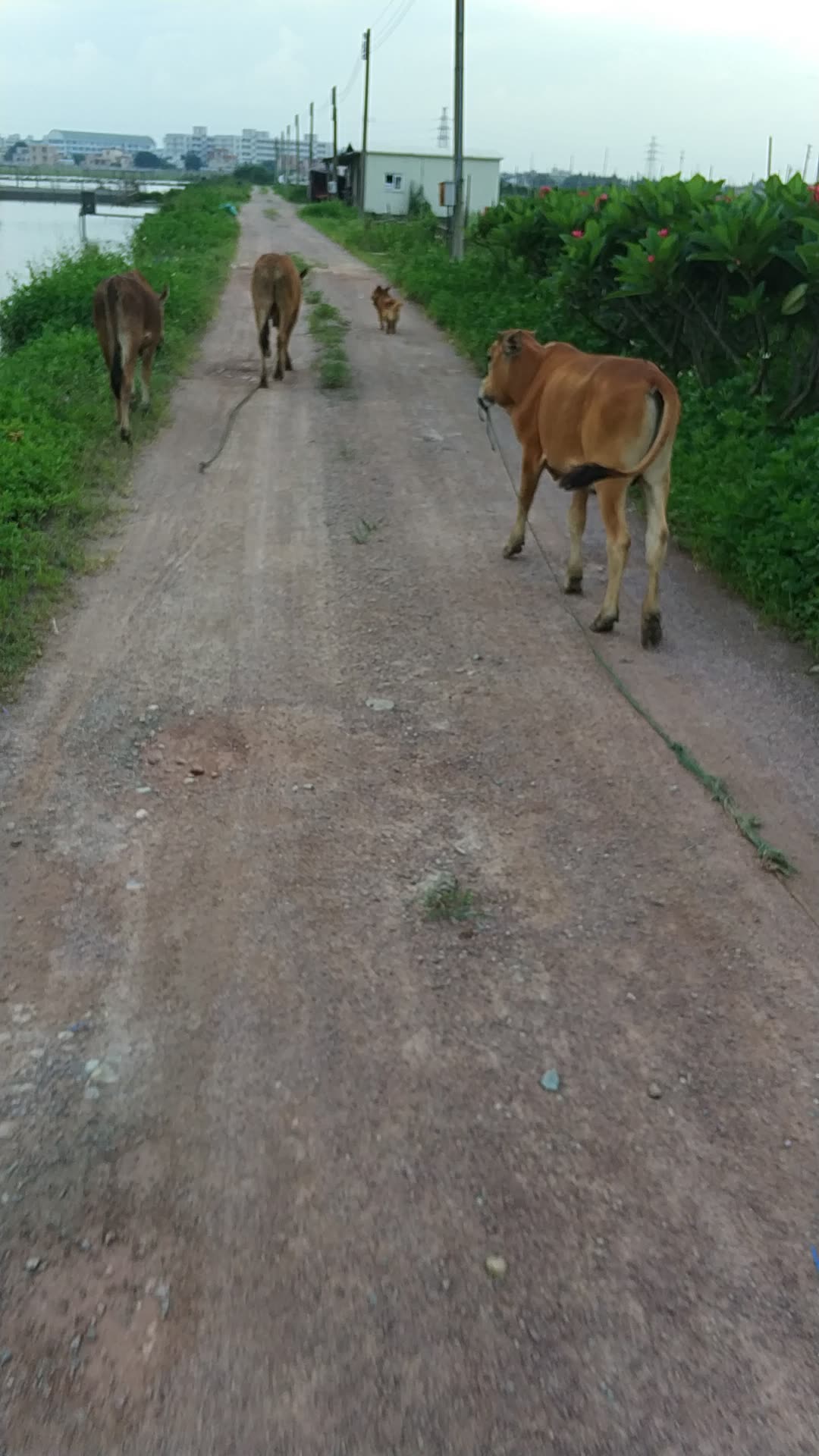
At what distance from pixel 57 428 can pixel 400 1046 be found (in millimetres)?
7243

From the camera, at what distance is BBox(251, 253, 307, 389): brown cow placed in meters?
12.0

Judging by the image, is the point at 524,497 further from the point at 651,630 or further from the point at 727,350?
the point at 727,350

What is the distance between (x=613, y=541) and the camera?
5.85 m

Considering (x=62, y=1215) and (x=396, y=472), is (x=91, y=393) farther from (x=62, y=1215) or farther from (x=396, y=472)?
(x=62, y=1215)

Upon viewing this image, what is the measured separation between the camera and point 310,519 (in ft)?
25.8

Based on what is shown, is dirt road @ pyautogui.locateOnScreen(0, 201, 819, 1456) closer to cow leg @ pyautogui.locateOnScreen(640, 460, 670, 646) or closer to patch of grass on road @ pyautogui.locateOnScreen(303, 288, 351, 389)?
cow leg @ pyautogui.locateOnScreen(640, 460, 670, 646)

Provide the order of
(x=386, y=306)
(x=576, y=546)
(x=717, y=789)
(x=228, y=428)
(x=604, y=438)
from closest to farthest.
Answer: (x=717, y=789)
(x=604, y=438)
(x=576, y=546)
(x=228, y=428)
(x=386, y=306)

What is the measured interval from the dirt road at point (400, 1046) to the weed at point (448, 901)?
6cm

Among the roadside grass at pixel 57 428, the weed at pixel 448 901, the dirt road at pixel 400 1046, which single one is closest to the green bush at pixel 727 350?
the dirt road at pixel 400 1046

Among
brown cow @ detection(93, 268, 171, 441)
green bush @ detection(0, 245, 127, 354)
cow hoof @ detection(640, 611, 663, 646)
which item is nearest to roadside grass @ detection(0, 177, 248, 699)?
green bush @ detection(0, 245, 127, 354)

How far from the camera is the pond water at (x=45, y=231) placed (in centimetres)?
2758

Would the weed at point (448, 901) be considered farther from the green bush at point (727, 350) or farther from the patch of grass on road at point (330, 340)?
the patch of grass on road at point (330, 340)

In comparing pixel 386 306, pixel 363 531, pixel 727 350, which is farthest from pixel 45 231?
pixel 363 531

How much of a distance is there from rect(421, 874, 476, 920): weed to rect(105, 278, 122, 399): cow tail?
23.2ft
